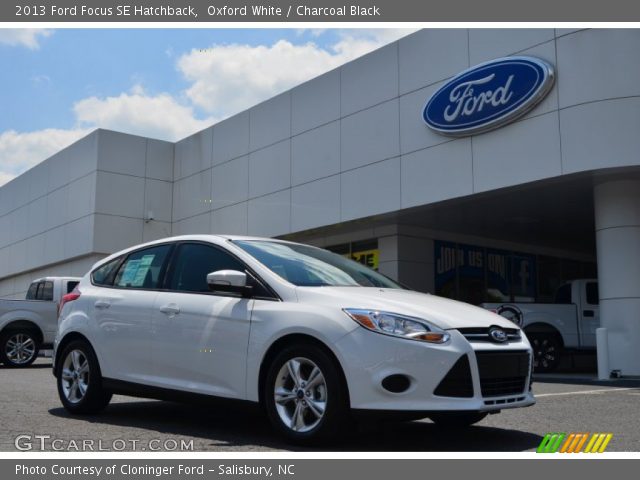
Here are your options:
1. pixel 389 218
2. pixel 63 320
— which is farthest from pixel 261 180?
pixel 63 320

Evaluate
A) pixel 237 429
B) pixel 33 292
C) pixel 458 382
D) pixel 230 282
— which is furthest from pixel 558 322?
pixel 230 282

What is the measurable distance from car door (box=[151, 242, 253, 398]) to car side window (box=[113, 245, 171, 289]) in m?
0.18

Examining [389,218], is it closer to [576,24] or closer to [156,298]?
[576,24]

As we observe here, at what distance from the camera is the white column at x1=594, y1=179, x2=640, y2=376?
14312 millimetres

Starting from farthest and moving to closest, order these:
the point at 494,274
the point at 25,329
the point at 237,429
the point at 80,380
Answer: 1. the point at 494,274
2. the point at 25,329
3. the point at 80,380
4. the point at 237,429

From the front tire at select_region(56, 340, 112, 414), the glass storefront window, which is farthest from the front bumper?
the glass storefront window

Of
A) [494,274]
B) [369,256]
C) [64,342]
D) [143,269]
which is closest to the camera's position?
[143,269]

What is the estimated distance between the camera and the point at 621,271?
47.2 ft

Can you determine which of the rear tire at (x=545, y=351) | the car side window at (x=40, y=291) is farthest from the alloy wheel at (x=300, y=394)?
the car side window at (x=40, y=291)

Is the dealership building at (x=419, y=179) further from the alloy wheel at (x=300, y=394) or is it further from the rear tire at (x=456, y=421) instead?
the alloy wheel at (x=300, y=394)

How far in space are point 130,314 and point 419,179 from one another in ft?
36.9

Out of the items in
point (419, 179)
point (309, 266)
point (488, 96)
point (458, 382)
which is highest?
point (488, 96)

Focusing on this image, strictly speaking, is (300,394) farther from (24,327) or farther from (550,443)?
(24,327)

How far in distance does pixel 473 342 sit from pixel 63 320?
167 inches
